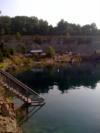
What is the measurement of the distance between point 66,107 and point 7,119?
567 inches

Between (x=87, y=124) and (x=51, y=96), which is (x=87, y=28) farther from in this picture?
(x=87, y=124)

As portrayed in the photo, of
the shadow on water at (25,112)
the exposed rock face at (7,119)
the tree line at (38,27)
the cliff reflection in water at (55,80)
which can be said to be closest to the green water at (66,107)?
the cliff reflection in water at (55,80)

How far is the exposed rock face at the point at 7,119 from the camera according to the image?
2756cm

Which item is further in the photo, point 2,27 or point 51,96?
point 2,27

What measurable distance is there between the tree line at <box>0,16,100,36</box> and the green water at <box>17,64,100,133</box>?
83684 mm

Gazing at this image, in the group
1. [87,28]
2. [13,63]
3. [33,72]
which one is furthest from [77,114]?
[87,28]

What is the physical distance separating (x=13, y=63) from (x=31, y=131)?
219ft

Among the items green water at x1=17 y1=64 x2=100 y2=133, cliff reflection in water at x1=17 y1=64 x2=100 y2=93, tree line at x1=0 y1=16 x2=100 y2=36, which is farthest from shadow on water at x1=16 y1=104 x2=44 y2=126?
tree line at x1=0 y1=16 x2=100 y2=36

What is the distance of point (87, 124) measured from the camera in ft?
116

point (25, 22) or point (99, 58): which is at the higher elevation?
point (25, 22)

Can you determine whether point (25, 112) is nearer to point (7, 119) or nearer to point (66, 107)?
point (66, 107)

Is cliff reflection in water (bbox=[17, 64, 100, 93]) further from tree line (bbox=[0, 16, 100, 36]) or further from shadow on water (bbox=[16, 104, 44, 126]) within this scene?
tree line (bbox=[0, 16, 100, 36])

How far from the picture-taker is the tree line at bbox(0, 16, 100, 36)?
515ft

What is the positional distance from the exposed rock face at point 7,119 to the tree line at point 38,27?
4671 inches
